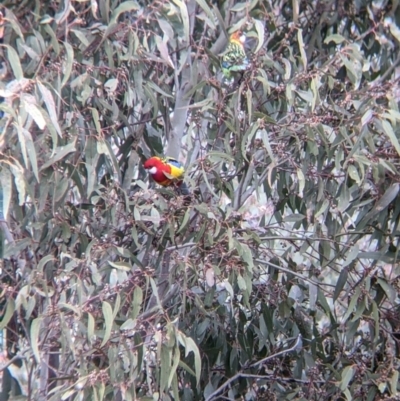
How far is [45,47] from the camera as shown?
2.57 metres

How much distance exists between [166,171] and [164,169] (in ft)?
0.18

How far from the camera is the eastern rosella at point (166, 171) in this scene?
2.66m

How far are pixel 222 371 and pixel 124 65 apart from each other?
120cm

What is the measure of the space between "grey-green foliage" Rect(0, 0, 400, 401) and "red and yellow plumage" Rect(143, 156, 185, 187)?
0.09 metres

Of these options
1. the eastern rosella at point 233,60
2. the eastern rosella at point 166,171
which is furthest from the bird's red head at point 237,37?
the eastern rosella at point 166,171

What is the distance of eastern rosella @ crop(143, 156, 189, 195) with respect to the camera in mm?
2664

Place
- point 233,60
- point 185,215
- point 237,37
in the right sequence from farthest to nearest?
point 237,37, point 233,60, point 185,215

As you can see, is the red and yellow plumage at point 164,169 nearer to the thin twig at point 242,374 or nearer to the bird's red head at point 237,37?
the bird's red head at point 237,37

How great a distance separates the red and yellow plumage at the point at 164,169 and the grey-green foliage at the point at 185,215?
3.6 inches

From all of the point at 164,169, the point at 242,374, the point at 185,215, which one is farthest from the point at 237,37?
the point at 242,374

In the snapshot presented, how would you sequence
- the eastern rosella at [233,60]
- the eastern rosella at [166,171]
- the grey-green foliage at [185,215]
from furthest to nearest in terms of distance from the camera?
1. the eastern rosella at [233,60]
2. the eastern rosella at [166,171]
3. the grey-green foliage at [185,215]

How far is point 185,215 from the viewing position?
93.4 inches

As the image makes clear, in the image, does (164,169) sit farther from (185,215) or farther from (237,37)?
(237,37)

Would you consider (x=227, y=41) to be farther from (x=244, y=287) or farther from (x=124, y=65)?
(x=244, y=287)
